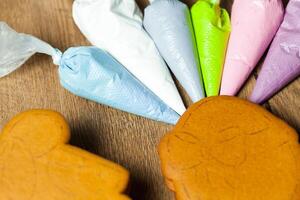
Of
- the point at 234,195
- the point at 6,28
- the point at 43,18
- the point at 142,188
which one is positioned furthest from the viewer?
the point at 43,18

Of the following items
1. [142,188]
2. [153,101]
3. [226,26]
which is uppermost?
[226,26]

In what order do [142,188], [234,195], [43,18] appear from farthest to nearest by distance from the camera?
[43,18] < [142,188] < [234,195]

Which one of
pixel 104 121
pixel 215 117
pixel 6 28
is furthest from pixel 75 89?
pixel 215 117

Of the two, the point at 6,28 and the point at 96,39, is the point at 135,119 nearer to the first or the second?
the point at 96,39

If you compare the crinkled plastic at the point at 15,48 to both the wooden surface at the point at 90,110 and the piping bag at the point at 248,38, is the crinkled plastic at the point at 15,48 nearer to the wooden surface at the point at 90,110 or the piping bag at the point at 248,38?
the wooden surface at the point at 90,110

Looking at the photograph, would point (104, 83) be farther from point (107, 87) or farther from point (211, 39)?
point (211, 39)

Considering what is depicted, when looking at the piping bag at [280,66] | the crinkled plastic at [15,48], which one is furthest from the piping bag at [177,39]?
the crinkled plastic at [15,48]
